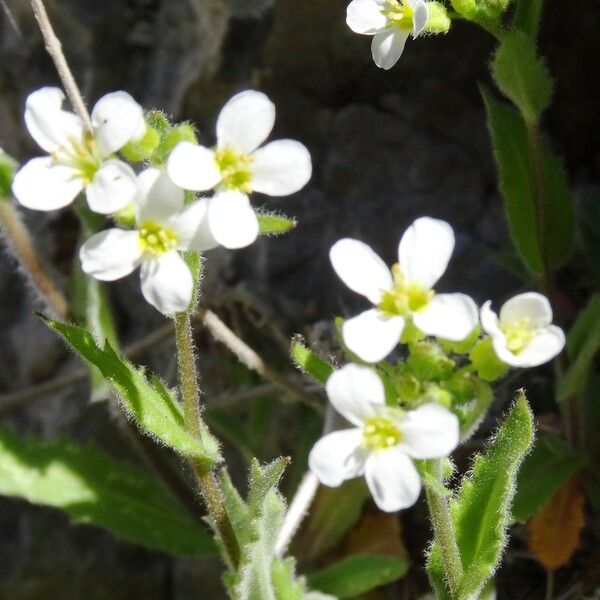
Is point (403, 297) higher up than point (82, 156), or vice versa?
point (82, 156)

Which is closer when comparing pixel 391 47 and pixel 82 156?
pixel 82 156

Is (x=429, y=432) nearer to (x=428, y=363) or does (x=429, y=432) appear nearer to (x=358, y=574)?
(x=428, y=363)

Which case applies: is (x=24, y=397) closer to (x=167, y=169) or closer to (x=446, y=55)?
(x=167, y=169)

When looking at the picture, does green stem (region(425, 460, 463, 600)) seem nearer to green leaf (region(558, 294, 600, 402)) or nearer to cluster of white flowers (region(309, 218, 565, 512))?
cluster of white flowers (region(309, 218, 565, 512))

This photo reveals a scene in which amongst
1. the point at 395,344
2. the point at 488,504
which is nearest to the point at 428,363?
the point at 395,344

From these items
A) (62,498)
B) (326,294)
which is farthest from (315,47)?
(62,498)

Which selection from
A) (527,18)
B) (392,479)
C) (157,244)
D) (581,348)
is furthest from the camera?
(581,348)

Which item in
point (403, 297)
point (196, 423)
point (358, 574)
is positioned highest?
point (403, 297)
